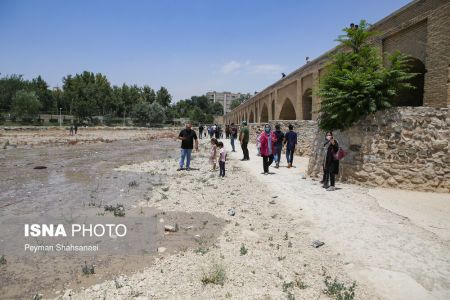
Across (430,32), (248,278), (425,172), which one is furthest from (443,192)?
(248,278)

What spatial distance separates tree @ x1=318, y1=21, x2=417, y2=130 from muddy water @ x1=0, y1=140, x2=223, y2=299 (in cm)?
500

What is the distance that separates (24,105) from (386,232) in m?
67.2

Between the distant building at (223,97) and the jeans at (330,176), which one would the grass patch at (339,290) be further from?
the distant building at (223,97)

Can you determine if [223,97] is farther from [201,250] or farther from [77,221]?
[201,250]

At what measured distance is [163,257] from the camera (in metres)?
4.60

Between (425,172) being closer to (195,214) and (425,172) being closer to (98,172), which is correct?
(195,214)

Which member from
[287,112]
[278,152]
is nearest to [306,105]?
[287,112]

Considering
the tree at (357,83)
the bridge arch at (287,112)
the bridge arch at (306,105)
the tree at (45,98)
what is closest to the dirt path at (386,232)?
the tree at (357,83)

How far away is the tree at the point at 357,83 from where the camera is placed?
335 inches

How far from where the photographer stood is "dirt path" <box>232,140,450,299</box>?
3822mm

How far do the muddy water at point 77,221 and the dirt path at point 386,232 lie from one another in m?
2.11

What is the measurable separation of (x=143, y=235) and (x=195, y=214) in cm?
150

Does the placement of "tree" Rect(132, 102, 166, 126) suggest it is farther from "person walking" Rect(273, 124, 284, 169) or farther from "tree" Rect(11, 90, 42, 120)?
"person walking" Rect(273, 124, 284, 169)

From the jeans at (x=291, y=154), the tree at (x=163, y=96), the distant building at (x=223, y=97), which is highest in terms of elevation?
the distant building at (x=223, y=97)
